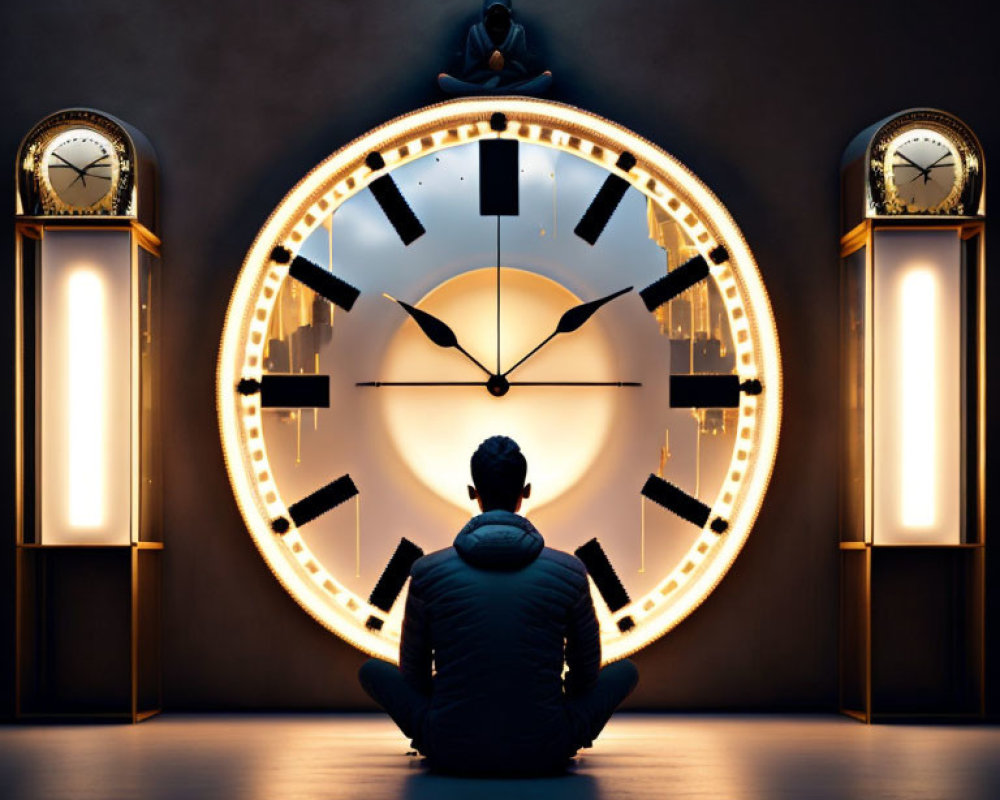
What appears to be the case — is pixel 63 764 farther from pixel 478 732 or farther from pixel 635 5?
pixel 635 5

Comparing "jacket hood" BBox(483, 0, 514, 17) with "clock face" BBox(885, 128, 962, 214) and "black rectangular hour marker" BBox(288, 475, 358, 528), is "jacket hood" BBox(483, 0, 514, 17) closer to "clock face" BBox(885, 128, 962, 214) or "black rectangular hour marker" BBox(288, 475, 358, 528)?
"clock face" BBox(885, 128, 962, 214)

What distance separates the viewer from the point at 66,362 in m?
3.51

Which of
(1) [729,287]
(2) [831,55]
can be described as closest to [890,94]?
(2) [831,55]

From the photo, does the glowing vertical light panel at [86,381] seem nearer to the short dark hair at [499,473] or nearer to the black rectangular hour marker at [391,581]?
the black rectangular hour marker at [391,581]

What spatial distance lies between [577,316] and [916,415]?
2.84 ft

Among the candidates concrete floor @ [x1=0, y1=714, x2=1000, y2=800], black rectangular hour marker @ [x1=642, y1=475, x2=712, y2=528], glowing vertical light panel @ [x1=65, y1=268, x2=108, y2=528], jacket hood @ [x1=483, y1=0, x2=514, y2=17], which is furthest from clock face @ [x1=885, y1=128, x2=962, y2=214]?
glowing vertical light panel @ [x1=65, y1=268, x2=108, y2=528]

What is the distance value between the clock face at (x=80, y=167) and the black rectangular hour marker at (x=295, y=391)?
616 millimetres

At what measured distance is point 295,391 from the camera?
3.67 m

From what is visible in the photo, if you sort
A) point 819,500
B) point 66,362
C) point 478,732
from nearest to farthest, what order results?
point 478,732, point 66,362, point 819,500

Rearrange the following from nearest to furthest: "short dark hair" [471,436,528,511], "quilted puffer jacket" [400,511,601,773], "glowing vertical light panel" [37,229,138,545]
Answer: "quilted puffer jacket" [400,511,601,773], "short dark hair" [471,436,528,511], "glowing vertical light panel" [37,229,138,545]

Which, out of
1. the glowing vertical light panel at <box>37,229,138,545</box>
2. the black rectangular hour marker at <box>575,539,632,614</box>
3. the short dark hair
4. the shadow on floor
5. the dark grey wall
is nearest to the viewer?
the shadow on floor

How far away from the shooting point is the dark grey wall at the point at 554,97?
373 cm

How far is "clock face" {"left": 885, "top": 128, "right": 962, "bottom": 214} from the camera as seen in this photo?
11.7 ft

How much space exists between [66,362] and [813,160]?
1.97 m
